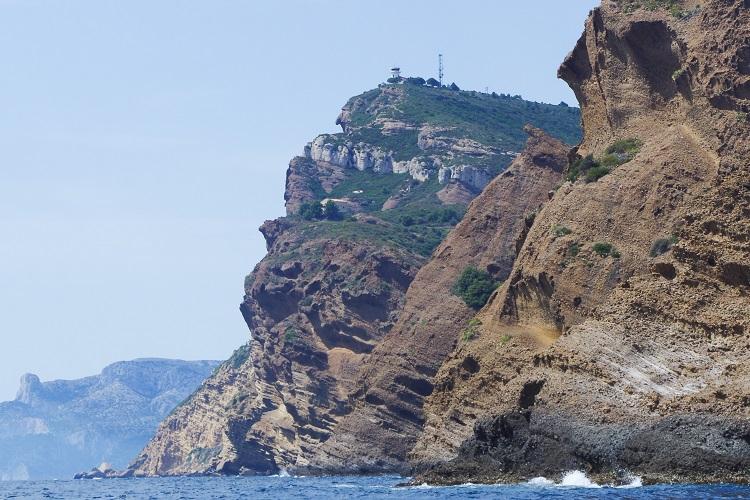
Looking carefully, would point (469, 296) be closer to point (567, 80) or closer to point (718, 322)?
point (567, 80)

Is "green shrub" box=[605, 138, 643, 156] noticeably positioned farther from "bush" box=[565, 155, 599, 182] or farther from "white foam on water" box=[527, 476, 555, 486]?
"white foam on water" box=[527, 476, 555, 486]

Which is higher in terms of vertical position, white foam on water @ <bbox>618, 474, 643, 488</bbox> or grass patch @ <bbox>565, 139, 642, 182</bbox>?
grass patch @ <bbox>565, 139, 642, 182</bbox>

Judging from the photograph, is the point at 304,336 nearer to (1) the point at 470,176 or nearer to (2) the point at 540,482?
(1) the point at 470,176

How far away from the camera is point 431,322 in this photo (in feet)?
362

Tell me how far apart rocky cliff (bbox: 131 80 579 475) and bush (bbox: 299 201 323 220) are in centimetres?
16

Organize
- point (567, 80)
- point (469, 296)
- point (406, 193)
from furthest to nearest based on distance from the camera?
1. point (406, 193)
2. point (469, 296)
3. point (567, 80)

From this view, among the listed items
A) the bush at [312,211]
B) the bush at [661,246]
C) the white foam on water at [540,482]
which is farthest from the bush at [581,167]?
the bush at [312,211]

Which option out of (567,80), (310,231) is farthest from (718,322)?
(310,231)

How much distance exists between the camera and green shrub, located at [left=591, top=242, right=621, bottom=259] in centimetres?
7438

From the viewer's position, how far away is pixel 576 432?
64.0m

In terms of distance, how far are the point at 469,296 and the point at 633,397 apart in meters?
47.1

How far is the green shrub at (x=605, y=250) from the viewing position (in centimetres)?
7438

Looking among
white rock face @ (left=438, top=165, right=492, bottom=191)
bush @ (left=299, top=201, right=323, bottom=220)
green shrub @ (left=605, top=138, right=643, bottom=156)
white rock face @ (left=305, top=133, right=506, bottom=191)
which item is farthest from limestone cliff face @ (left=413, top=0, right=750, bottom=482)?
white rock face @ (left=305, top=133, right=506, bottom=191)

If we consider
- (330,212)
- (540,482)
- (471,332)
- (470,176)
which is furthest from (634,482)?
(470,176)
